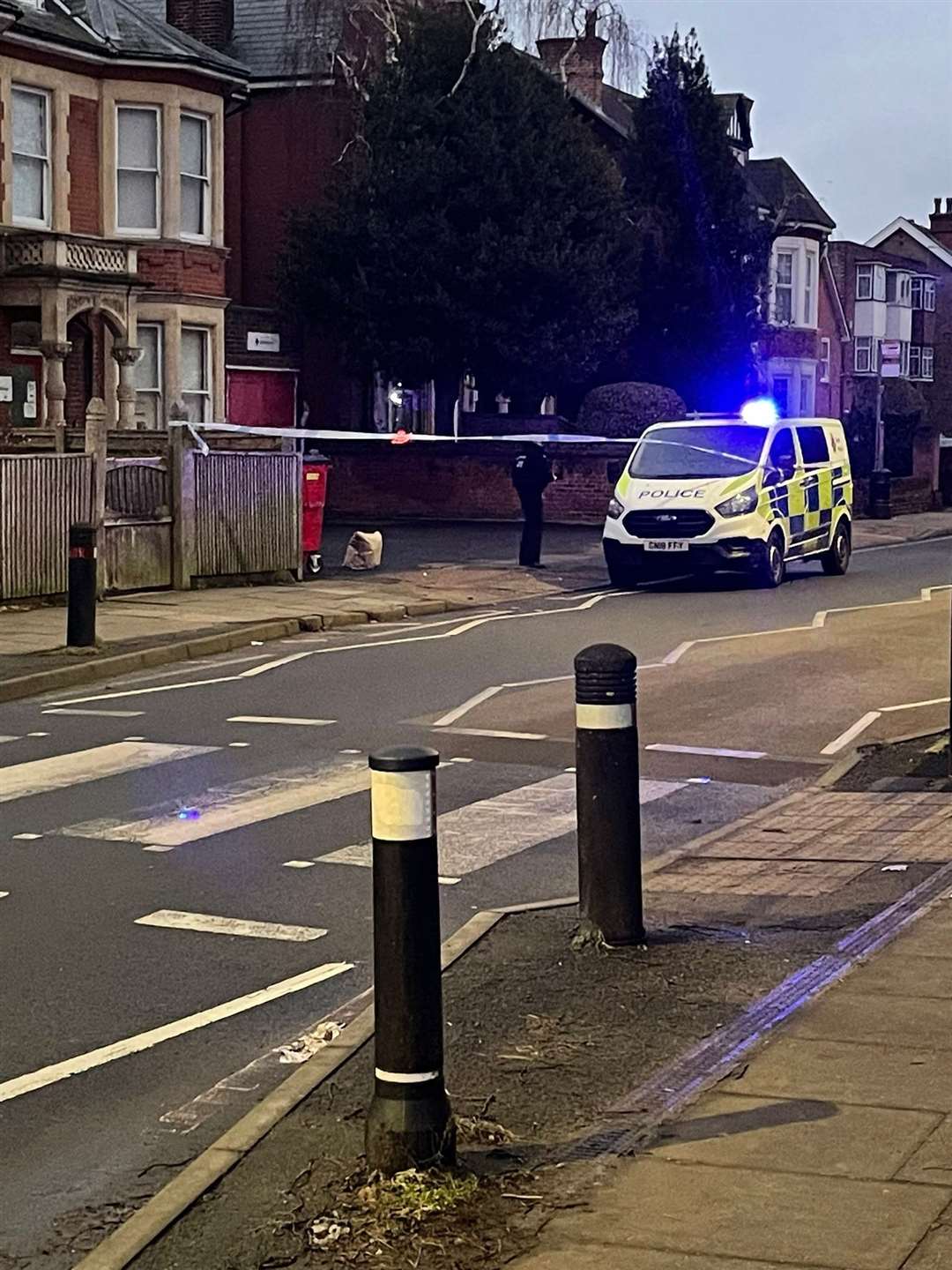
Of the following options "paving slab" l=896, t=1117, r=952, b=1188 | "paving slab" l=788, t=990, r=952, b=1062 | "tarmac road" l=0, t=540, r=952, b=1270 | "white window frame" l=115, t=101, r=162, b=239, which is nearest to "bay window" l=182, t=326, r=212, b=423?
"white window frame" l=115, t=101, r=162, b=239

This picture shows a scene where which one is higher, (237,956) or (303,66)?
(303,66)

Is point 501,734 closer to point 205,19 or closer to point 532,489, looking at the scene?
point 532,489

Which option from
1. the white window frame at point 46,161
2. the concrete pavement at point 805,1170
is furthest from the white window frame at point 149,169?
the concrete pavement at point 805,1170

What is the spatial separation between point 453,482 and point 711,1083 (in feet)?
99.0

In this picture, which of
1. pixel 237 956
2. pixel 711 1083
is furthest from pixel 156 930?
pixel 711 1083

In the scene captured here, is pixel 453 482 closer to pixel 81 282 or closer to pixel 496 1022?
pixel 81 282

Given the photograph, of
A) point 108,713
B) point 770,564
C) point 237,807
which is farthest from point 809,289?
point 237,807

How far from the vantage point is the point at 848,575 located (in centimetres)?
2522

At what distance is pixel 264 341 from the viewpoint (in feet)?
123

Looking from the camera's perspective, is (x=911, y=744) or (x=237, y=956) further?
(x=911, y=744)

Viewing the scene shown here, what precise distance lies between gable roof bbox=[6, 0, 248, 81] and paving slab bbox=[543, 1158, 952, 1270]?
1081 inches

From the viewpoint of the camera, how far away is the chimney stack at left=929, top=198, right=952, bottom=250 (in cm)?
7612

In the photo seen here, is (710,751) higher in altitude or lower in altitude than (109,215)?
lower

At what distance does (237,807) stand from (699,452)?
14.8 m
